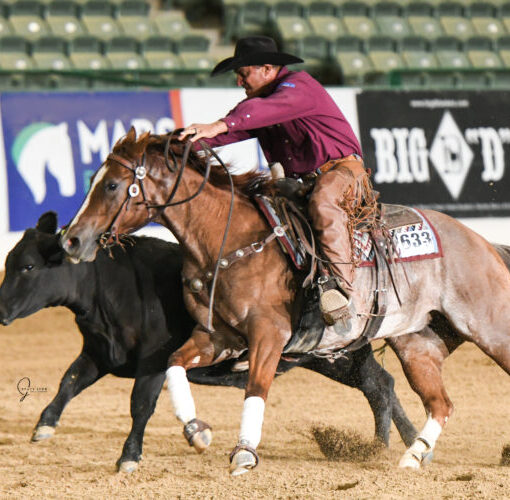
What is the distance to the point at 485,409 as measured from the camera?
7.10 metres

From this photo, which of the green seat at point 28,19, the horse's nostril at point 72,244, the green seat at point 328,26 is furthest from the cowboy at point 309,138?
the green seat at point 328,26

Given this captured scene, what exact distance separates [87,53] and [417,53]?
4897mm

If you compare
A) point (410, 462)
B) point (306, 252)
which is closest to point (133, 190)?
point (306, 252)

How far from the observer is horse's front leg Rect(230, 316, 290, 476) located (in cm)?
435

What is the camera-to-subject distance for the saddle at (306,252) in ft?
16.3

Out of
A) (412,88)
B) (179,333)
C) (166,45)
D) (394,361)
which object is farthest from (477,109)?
(179,333)

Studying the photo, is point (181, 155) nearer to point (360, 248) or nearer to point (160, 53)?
point (360, 248)

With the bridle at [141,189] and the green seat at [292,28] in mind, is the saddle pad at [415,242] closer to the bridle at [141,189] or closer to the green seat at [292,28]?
the bridle at [141,189]

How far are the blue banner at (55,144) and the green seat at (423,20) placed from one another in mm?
6026

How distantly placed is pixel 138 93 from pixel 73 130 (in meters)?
0.86

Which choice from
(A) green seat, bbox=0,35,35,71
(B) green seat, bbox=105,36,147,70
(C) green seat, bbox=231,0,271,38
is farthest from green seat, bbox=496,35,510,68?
(A) green seat, bbox=0,35,35,71

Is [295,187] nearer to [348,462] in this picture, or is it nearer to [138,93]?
[348,462]

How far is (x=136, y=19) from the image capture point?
43.1 ft

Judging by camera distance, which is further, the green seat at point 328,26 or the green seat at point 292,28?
the green seat at point 328,26
